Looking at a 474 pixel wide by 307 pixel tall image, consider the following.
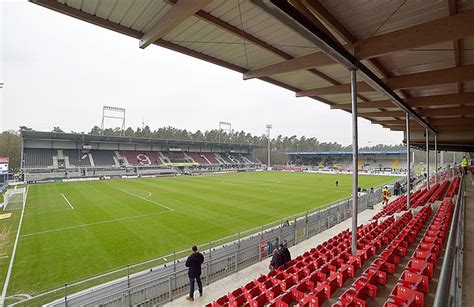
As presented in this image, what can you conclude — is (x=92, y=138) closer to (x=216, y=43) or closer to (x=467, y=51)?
(x=216, y=43)

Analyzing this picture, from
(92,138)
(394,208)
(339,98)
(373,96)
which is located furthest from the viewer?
(92,138)

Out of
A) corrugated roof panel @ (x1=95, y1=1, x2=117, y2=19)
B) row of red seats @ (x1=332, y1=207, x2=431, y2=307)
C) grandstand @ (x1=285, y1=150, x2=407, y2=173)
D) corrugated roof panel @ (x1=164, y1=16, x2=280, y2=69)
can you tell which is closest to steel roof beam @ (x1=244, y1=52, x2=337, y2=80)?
corrugated roof panel @ (x1=164, y1=16, x2=280, y2=69)

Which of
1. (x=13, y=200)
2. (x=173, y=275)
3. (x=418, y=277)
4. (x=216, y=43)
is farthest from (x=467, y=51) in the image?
(x=13, y=200)

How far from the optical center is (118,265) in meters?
10.2

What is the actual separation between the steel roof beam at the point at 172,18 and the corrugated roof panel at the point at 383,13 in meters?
2.54

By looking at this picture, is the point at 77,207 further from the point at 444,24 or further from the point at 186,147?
the point at 186,147

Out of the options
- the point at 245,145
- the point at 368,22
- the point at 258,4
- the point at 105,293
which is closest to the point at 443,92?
the point at 368,22

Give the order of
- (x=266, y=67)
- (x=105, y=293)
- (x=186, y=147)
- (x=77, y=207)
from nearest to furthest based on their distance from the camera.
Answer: (x=105, y=293)
(x=266, y=67)
(x=77, y=207)
(x=186, y=147)

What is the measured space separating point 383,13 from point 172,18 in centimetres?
426

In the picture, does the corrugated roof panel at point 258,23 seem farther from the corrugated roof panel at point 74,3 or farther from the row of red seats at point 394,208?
the row of red seats at point 394,208

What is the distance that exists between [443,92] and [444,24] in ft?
23.8

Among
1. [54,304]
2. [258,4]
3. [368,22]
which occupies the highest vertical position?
[368,22]

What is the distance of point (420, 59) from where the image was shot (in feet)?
24.4

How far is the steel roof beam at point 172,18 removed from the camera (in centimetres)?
429
